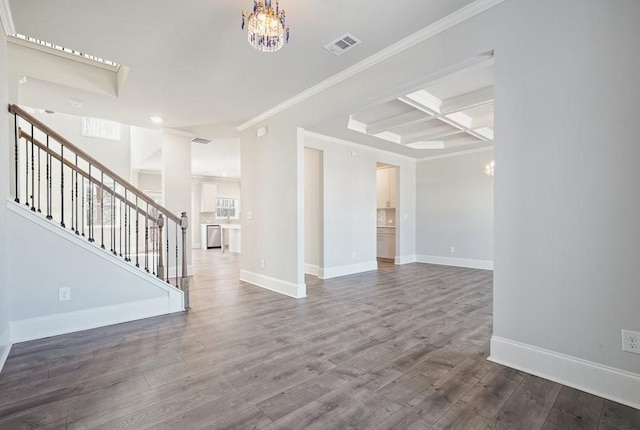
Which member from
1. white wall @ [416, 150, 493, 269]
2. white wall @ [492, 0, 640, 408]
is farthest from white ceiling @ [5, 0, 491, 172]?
white wall @ [416, 150, 493, 269]

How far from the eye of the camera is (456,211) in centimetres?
699

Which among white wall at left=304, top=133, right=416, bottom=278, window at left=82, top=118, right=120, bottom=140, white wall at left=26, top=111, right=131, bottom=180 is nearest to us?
white wall at left=304, top=133, right=416, bottom=278

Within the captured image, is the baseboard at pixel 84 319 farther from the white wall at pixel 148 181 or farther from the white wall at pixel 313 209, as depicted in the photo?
the white wall at pixel 148 181

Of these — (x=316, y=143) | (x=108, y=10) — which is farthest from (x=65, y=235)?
(x=316, y=143)

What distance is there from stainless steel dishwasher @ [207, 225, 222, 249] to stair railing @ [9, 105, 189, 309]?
2.40 metres

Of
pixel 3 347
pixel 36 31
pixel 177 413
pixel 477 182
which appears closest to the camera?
pixel 177 413

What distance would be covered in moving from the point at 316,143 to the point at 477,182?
3870 millimetres

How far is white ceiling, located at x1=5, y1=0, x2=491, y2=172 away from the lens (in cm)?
233

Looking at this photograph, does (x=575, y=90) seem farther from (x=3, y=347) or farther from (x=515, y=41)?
(x=3, y=347)

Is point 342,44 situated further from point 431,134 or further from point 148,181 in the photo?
point 148,181

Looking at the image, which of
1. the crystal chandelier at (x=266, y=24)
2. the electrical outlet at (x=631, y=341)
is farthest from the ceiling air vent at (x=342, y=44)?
the electrical outlet at (x=631, y=341)

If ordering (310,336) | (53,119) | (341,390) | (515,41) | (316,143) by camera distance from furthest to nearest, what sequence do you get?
(53,119), (316,143), (310,336), (515,41), (341,390)

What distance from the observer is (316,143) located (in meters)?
5.54

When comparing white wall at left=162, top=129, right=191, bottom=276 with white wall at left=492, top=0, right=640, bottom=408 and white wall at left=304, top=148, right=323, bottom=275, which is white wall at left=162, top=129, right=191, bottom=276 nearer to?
white wall at left=304, top=148, right=323, bottom=275
